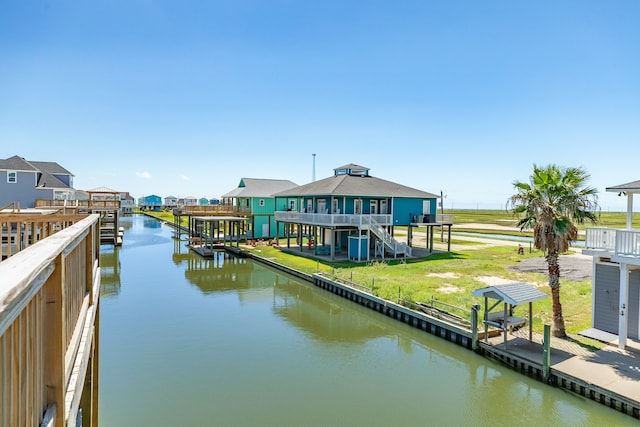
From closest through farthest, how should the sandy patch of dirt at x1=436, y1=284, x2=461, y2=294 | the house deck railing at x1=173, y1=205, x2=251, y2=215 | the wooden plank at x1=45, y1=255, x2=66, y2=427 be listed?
1. the wooden plank at x1=45, y1=255, x2=66, y2=427
2. the sandy patch of dirt at x1=436, y1=284, x2=461, y2=294
3. the house deck railing at x1=173, y1=205, x2=251, y2=215

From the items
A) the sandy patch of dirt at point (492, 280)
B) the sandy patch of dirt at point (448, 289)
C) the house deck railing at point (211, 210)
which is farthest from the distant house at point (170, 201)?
the sandy patch of dirt at point (448, 289)

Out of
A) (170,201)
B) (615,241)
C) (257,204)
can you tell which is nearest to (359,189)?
(257,204)

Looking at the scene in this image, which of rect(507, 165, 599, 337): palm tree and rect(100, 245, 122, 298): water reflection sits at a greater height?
rect(507, 165, 599, 337): palm tree

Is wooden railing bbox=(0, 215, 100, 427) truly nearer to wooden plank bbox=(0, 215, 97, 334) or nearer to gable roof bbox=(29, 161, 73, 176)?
wooden plank bbox=(0, 215, 97, 334)

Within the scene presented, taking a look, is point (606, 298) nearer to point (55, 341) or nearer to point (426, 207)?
point (55, 341)

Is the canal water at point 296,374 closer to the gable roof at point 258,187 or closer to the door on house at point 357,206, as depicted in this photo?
the door on house at point 357,206

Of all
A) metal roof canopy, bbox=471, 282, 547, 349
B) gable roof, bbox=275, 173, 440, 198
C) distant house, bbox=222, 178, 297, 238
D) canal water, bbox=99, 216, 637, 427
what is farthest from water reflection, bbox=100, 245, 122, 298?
metal roof canopy, bbox=471, 282, 547, 349
